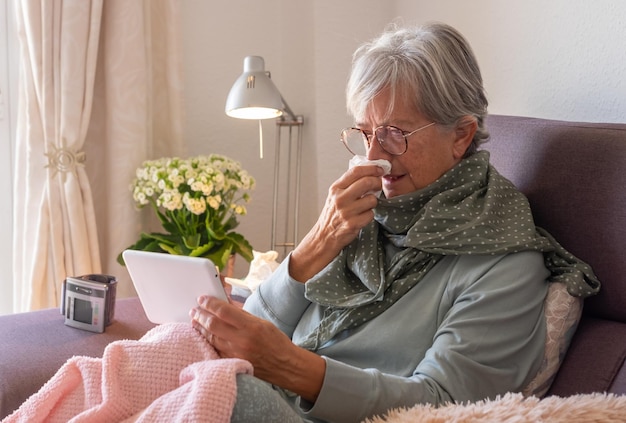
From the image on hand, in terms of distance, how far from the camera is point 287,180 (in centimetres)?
307

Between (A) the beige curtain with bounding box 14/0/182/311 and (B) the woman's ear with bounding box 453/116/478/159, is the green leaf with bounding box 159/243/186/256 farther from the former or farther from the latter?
(B) the woman's ear with bounding box 453/116/478/159

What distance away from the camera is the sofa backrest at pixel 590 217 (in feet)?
4.19

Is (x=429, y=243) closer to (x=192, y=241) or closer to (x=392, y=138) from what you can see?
(x=392, y=138)

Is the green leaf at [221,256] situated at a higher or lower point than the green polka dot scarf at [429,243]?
lower

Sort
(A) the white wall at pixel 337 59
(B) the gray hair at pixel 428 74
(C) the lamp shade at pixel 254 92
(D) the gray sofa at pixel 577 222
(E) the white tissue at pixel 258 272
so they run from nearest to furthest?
(D) the gray sofa at pixel 577 222, (B) the gray hair at pixel 428 74, (A) the white wall at pixel 337 59, (E) the white tissue at pixel 258 272, (C) the lamp shade at pixel 254 92

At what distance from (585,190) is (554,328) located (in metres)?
0.26

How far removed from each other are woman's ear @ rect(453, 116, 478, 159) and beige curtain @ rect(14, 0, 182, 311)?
60.4 inches

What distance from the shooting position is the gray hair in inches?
55.5

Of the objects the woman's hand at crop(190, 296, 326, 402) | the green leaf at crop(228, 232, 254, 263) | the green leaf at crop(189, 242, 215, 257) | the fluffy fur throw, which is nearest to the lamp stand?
the green leaf at crop(228, 232, 254, 263)

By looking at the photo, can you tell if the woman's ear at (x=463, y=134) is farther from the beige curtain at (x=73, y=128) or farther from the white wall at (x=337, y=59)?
the beige curtain at (x=73, y=128)

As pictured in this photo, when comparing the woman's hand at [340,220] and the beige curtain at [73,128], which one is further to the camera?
the beige curtain at [73,128]

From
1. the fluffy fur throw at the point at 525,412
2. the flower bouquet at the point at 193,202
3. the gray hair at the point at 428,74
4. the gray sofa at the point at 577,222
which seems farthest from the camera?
the flower bouquet at the point at 193,202

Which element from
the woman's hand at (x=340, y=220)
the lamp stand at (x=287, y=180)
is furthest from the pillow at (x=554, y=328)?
the lamp stand at (x=287, y=180)

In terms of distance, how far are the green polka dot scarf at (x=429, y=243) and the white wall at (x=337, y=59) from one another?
386mm
